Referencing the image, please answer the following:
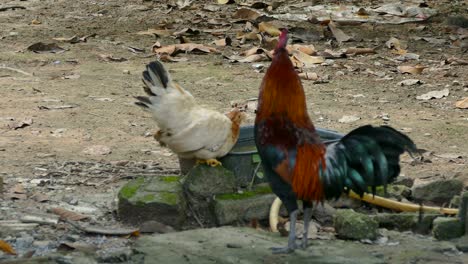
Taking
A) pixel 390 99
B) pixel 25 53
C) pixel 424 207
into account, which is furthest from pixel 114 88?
pixel 424 207

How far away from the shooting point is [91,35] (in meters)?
12.8

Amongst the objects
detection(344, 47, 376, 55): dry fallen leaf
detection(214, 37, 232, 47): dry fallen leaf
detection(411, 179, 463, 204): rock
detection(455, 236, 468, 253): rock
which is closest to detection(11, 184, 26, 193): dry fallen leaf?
detection(411, 179, 463, 204): rock

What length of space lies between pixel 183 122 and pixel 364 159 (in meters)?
1.46

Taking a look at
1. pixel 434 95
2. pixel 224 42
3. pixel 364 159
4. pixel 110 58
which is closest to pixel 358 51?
pixel 224 42

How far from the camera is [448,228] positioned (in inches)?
230

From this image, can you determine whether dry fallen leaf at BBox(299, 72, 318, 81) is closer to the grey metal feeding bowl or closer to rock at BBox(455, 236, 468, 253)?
the grey metal feeding bowl

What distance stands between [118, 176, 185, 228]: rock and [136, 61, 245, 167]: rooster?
31 centimetres

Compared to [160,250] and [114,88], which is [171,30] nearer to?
[114,88]

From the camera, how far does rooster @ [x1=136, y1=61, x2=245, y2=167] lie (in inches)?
248

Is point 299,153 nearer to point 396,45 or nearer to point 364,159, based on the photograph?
point 364,159

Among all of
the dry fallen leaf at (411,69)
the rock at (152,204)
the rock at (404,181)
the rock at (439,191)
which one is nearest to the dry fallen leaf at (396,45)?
the dry fallen leaf at (411,69)

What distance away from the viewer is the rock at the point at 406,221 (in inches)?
244

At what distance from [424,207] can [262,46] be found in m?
5.96

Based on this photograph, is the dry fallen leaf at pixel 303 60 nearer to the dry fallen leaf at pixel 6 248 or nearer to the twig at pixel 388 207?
the twig at pixel 388 207
